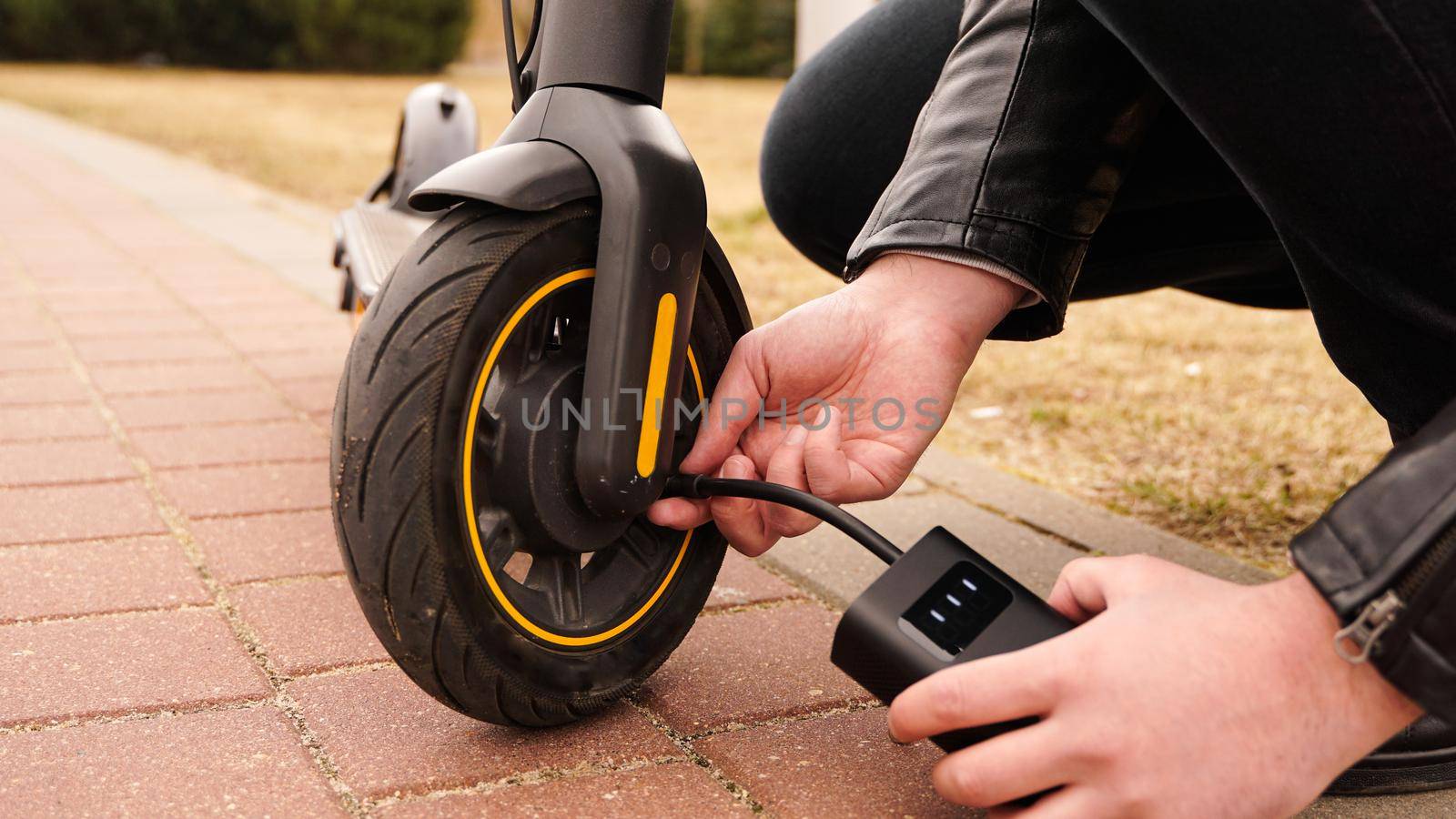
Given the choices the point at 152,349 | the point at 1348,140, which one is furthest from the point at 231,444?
the point at 1348,140

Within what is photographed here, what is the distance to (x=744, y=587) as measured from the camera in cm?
155

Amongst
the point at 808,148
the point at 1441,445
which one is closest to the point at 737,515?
the point at 1441,445

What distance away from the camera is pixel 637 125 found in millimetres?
1051

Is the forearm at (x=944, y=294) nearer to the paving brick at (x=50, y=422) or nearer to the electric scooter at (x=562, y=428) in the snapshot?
the electric scooter at (x=562, y=428)

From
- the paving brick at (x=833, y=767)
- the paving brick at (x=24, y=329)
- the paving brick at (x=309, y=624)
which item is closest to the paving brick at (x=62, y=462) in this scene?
the paving brick at (x=309, y=624)

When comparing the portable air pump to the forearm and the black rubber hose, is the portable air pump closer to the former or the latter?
the black rubber hose

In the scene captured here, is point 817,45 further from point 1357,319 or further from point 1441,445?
point 1441,445

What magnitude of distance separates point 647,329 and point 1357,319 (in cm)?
64

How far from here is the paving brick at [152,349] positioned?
8.73 feet

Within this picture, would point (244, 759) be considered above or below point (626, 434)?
below

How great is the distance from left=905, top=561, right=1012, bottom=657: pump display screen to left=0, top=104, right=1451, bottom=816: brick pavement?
7.2 inches

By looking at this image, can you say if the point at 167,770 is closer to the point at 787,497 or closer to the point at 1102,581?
the point at 787,497

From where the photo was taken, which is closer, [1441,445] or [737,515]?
[1441,445]

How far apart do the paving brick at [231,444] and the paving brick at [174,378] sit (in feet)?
0.97
